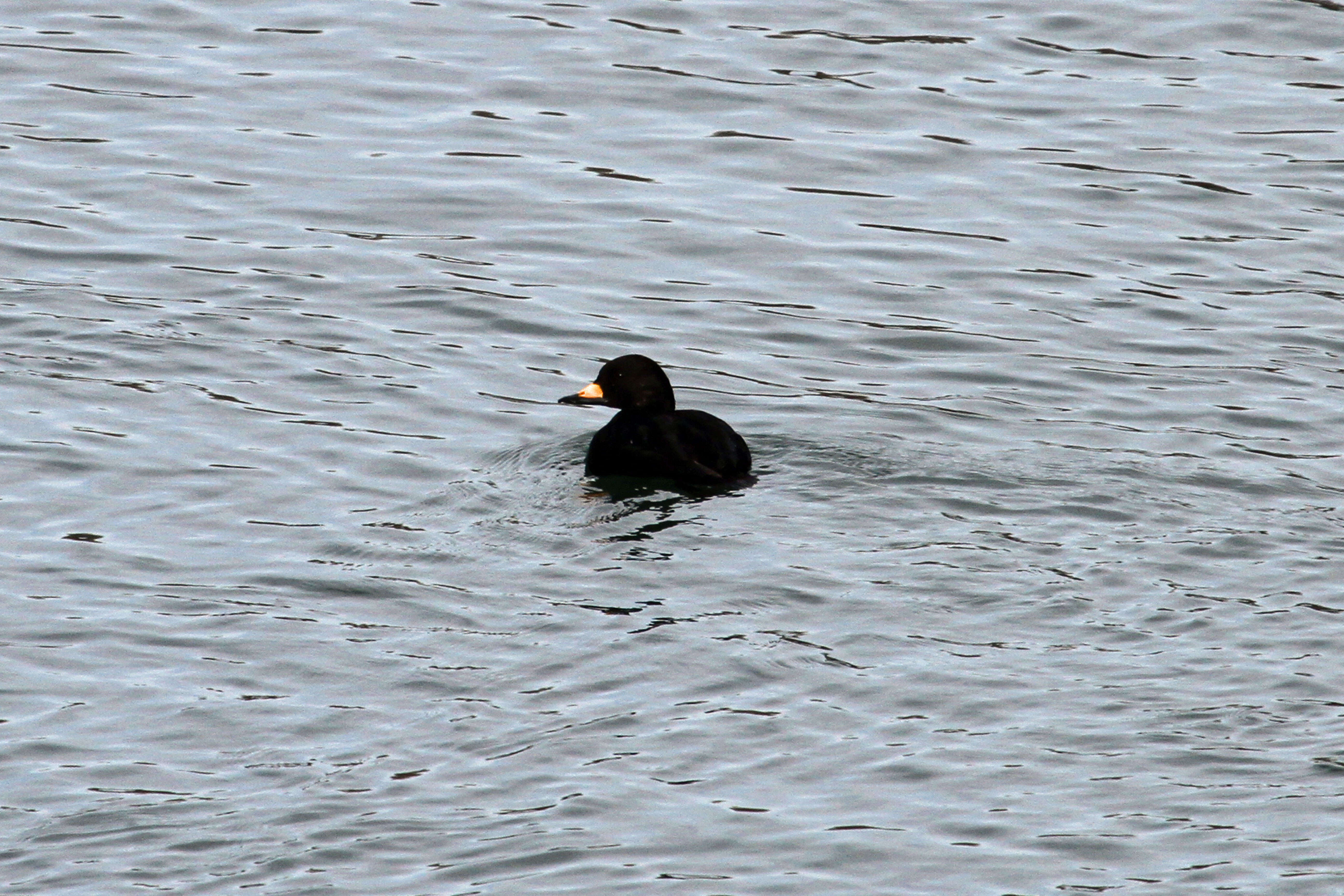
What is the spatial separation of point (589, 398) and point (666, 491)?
0.87 metres

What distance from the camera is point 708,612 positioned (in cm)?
953

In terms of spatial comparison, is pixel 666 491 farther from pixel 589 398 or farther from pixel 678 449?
pixel 589 398

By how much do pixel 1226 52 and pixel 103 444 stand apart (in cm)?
1144

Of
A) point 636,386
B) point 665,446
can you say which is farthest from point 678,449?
point 636,386

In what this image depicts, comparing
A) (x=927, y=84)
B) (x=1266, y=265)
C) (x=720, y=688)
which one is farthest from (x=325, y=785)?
(x=927, y=84)

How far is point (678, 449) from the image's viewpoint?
444 inches

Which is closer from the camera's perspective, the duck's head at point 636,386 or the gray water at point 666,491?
the gray water at point 666,491

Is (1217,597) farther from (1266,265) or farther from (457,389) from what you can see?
(1266,265)

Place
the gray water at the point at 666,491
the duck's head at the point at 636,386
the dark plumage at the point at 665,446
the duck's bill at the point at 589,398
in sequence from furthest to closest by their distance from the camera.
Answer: the duck's bill at the point at 589,398, the duck's head at the point at 636,386, the dark plumage at the point at 665,446, the gray water at the point at 666,491

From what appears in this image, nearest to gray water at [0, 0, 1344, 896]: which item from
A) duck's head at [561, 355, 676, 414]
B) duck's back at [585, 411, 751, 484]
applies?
duck's back at [585, 411, 751, 484]

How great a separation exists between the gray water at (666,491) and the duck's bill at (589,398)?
291 millimetres

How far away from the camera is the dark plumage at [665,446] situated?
36.9 feet

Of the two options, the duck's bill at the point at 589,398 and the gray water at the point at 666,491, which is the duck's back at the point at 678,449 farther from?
the duck's bill at the point at 589,398

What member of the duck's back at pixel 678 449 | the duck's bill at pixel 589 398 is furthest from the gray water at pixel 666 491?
the duck's bill at pixel 589 398
